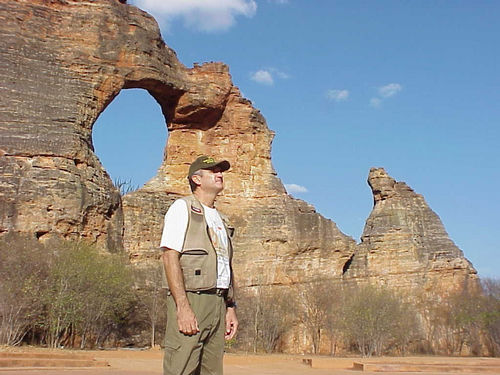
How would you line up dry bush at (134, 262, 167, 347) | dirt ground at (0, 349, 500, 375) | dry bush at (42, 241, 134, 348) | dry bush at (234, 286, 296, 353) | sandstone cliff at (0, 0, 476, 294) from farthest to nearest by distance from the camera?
1. dry bush at (234, 286, 296, 353)
2. dry bush at (134, 262, 167, 347)
3. sandstone cliff at (0, 0, 476, 294)
4. dry bush at (42, 241, 134, 348)
5. dirt ground at (0, 349, 500, 375)

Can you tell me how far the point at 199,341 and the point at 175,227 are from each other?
2.32 ft

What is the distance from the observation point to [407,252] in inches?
1356

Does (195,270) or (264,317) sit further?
(264,317)

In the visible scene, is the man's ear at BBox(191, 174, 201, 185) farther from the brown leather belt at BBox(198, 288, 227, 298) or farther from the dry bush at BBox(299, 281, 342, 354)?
the dry bush at BBox(299, 281, 342, 354)

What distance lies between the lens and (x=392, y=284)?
111 feet

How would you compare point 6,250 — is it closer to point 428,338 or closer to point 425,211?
point 428,338

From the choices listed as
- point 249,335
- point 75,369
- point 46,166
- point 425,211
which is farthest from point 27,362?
point 425,211

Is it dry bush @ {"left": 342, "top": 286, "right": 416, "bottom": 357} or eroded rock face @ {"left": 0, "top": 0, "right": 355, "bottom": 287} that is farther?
dry bush @ {"left": 342, "top": 286, "right": 416, "bottom": 357}

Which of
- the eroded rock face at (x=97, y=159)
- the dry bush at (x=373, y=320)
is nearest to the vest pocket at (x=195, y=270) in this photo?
the eroded rock face at (x=97, y=159)

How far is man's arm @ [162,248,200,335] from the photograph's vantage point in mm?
3807

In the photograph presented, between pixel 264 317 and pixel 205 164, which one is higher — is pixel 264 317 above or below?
above

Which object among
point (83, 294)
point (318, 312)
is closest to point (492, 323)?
point (318, 312)

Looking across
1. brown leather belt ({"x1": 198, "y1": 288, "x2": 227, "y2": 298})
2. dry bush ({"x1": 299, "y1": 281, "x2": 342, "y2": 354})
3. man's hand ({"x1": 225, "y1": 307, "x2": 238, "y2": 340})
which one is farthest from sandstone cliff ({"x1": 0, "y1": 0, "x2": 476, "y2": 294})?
brown leather belt ({"x1": 198, "y1": 288, "x2": 227, "y2": 298})

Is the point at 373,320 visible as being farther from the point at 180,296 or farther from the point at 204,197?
the point at 180,296
